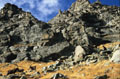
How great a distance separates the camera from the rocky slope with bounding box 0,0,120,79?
49.0 meters

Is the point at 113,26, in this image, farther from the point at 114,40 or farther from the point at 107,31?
the point at 114,40

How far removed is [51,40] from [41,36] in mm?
6510

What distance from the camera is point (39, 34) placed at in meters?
65.6

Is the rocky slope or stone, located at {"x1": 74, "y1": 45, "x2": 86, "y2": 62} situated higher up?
the rocky slope

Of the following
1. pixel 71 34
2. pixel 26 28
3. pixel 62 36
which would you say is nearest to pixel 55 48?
pixel 62 36

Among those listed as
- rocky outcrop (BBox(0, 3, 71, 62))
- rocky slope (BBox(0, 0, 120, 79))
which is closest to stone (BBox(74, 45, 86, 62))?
rocky slope (BBox(0, 0, 120, 79))

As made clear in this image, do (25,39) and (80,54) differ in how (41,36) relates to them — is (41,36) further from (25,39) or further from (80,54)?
(80,54)

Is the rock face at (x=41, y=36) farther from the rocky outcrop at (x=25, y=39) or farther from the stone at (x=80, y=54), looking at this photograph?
the stone at (x=80, y=54)

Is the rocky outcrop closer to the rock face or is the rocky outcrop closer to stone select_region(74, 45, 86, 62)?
the rock face

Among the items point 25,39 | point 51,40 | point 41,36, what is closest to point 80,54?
point 51,40

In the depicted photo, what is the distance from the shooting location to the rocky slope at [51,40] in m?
49.0

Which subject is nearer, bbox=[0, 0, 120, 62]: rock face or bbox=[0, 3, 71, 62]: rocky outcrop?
bbox=[0, 3, 71, 62]: rocky outcrop

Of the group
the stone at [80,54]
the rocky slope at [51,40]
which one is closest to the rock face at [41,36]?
the rocky slope at [51,40]

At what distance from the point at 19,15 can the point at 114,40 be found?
2018 inches
